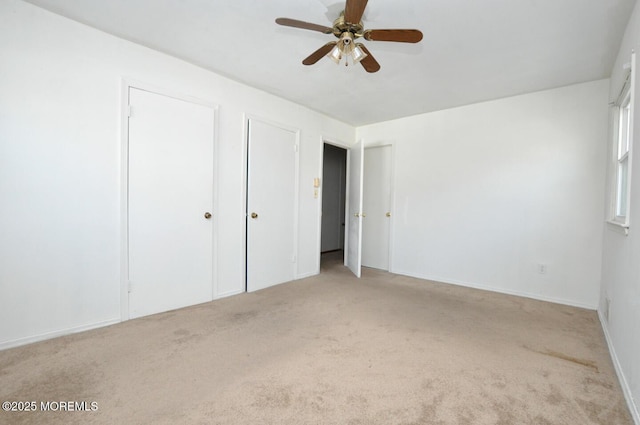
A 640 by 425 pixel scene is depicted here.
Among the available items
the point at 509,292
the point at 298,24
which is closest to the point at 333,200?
the point at 509,292

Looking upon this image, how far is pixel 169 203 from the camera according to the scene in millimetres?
2725

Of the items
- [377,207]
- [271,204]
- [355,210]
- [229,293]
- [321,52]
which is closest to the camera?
[321,52]

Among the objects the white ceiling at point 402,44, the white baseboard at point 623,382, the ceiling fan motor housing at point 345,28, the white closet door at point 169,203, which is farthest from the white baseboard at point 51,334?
the white baseboard at point 623,382

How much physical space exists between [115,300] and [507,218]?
433 centimetres

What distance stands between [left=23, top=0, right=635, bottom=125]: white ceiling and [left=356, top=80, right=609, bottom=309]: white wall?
40 cm

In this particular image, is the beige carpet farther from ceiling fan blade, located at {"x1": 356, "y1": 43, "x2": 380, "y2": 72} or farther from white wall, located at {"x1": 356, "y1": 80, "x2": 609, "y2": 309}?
ceiling fan blade, located at {"x1": 356, "y1": 43, "x2": 380, "y2": 72}

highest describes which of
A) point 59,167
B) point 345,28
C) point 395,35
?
point 345,28

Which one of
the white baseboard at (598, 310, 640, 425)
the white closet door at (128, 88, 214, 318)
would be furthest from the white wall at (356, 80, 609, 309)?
the white closet door at (128, 88, 214, 318)

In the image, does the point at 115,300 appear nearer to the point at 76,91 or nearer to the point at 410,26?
the point at 76,91

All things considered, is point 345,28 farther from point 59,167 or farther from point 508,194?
point 508,194

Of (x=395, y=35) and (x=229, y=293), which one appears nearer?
(x=395, y=35)

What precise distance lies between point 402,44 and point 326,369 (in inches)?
102

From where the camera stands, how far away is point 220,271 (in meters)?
3.15

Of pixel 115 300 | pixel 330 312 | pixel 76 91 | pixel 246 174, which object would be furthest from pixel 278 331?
pixel 76 91
